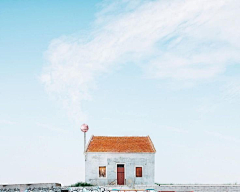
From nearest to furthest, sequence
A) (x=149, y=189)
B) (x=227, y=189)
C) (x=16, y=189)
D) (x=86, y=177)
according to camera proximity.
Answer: (x=16, y=189) → (x=149, y=189) → (x=227, y=189) → (x=86, y=177)

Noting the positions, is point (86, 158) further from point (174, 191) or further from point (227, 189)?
point (227, 189)

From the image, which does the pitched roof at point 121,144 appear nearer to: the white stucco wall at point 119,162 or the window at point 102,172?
the white stucco wall at point 119,162

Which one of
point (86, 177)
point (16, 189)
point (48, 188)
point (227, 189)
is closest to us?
point (16, 189)

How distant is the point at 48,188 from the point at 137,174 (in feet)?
30.5

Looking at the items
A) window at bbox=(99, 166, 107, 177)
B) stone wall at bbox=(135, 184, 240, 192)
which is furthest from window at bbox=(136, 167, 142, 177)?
stone wall at bbox=(135, 184, 240, 192)

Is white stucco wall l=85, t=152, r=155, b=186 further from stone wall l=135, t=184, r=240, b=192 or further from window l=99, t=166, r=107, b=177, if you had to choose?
stone wall l=135, t=184, r=240, b=192

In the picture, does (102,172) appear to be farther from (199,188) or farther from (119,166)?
(199,188)

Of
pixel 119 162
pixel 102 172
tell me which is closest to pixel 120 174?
pixel 119 162

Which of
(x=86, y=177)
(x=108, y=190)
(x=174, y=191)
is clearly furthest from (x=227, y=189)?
(x=86, y=177)

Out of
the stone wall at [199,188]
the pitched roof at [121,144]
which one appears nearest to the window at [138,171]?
the pitched roof at [121,144]

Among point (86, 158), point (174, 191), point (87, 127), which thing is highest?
point (87, 127)

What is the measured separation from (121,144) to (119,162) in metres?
1.75

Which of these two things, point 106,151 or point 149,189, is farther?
point 106,151

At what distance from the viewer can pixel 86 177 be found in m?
30.4
